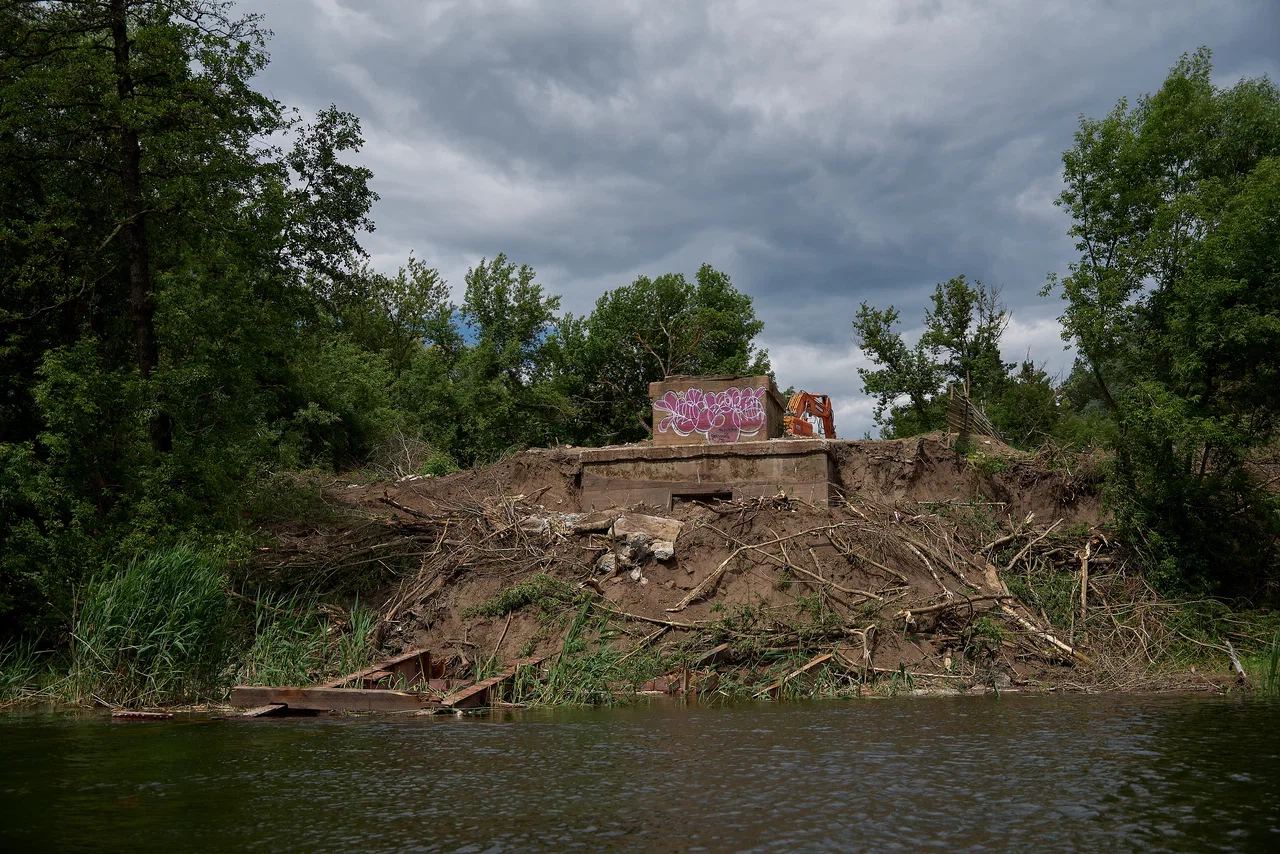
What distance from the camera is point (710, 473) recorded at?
57.9ft

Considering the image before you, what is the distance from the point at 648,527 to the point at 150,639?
23.9 ft

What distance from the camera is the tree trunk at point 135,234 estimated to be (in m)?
15.1

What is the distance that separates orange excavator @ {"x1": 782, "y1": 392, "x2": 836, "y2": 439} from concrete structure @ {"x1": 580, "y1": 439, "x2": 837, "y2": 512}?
2.65 metres

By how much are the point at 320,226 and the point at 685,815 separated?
1826 cm

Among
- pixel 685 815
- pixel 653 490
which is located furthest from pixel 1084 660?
pixel 685 815

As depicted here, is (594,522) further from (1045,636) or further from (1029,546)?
(1029,546)

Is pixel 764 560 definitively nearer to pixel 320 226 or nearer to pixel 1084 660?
pixel 1084 660

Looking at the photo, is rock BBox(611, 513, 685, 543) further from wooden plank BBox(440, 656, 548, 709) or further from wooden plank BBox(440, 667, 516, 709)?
wooden plank BBox(440, 667, 516, 709)

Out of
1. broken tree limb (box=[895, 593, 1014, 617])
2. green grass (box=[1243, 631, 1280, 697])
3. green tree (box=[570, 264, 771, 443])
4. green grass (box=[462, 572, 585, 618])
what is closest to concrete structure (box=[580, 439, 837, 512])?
broken tree limb (box=[895, 593, 1014, 617])

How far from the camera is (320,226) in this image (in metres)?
20.3

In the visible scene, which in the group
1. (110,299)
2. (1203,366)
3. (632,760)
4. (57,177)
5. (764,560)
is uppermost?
(57,177)

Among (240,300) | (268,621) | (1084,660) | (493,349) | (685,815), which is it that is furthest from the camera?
(493,349)

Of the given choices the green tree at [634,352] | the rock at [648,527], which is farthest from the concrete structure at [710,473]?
the green tree at [634,352]

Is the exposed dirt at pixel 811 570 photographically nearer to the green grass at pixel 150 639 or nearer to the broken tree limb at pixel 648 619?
the broken tree limb at pixel 648 619
